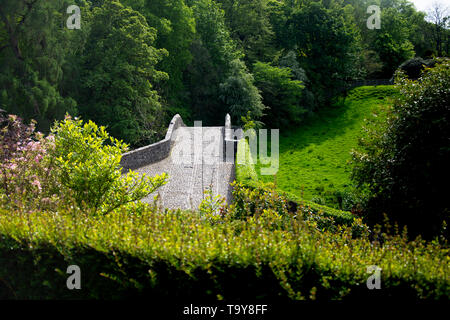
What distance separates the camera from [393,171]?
39.5ft

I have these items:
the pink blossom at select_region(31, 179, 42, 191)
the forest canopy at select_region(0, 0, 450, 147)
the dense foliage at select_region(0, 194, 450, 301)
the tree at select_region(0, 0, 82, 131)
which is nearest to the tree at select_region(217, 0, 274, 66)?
the forest canopy at select_region(0, 0, 450, 147)

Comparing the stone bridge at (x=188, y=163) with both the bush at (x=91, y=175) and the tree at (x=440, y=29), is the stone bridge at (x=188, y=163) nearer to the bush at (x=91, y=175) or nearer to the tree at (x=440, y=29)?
the bush at (x=91, y=175)

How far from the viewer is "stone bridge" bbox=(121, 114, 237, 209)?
46.2 ft

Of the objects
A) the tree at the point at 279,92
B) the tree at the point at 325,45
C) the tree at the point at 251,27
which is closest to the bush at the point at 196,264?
the tree at the point at 279,92

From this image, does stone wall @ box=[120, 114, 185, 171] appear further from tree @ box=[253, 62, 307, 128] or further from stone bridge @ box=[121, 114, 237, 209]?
tree @ box=[253, 62, 307, 128]

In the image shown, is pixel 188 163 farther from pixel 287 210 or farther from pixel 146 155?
pixel 287 210

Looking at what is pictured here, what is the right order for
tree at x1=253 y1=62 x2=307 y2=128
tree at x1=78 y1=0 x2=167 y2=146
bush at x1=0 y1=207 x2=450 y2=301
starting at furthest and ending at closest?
tree at x1=253 y1=62 x2=307 y2=128 < tree at x1=78 y1=0 x2=167 y2=146 < bush at x1=0 y1=207 x2=450 y2=301

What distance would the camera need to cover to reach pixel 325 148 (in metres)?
30.1

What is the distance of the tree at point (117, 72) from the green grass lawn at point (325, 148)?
8991mm

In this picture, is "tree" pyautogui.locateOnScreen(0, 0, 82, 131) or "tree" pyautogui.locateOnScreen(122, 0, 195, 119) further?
"tree" pyautogui.locateOnScreen(122, 0, 195, 119)

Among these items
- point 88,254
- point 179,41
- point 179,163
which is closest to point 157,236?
point 88,254

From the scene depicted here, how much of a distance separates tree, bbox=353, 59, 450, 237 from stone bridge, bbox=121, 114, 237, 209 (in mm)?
5514

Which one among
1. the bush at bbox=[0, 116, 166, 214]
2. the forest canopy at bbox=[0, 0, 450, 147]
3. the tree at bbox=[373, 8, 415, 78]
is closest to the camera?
the bush at bbox=[0, 116, 166, 214]

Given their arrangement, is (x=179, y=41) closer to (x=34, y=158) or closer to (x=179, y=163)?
(x=179, y=163)
